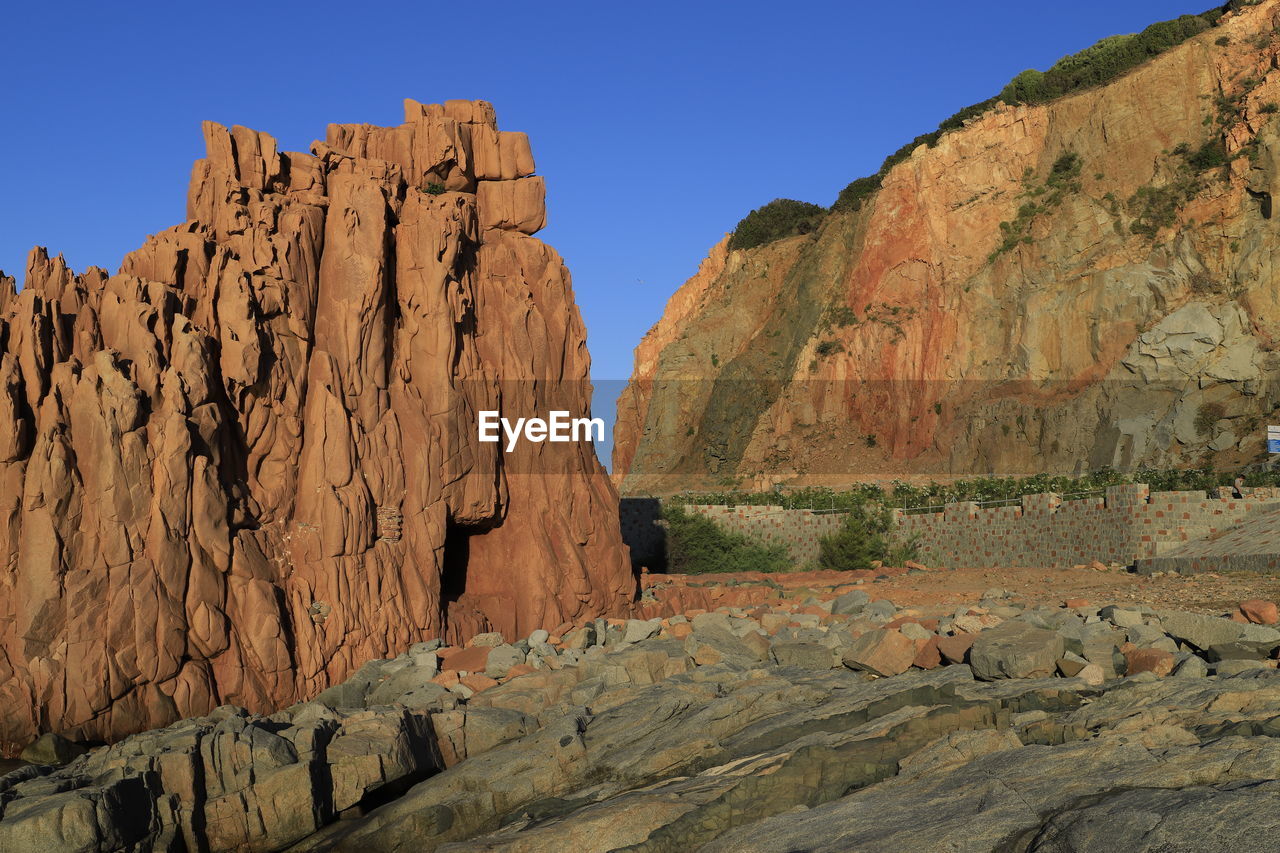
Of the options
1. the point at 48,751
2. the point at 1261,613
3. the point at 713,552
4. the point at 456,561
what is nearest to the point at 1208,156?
the point at 713,552

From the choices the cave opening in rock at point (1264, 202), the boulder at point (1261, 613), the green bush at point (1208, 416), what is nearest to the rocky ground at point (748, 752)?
the boulder at point (1261, 613)

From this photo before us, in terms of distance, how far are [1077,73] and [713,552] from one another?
35.2 meters

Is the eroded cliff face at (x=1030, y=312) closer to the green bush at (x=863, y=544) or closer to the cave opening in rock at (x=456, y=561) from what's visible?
the green bush at (x=863, y=544)

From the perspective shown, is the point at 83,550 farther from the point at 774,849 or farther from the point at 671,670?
the point at 774,849

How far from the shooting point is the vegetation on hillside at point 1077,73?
57.4 metres

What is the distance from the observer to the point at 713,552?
131ft

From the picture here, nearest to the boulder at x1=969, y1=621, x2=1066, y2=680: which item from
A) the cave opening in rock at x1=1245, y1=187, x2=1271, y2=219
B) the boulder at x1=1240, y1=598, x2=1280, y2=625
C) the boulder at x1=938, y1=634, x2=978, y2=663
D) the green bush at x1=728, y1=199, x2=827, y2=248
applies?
the boulder at x1=938, y1=634, x2=978, y2=663

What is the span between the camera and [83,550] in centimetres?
1605

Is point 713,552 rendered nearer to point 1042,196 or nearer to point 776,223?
point 1042,196


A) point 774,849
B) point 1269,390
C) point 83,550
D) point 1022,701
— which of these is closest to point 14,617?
point 83,550

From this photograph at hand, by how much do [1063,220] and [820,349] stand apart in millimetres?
13134

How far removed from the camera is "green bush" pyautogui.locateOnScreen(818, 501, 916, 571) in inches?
1455

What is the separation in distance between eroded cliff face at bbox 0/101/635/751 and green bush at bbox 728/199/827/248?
50356 millimetres

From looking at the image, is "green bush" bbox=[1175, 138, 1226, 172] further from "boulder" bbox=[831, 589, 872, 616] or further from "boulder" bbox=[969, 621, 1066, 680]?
"boulder" bbox=[969, 621, 1066, 680]
